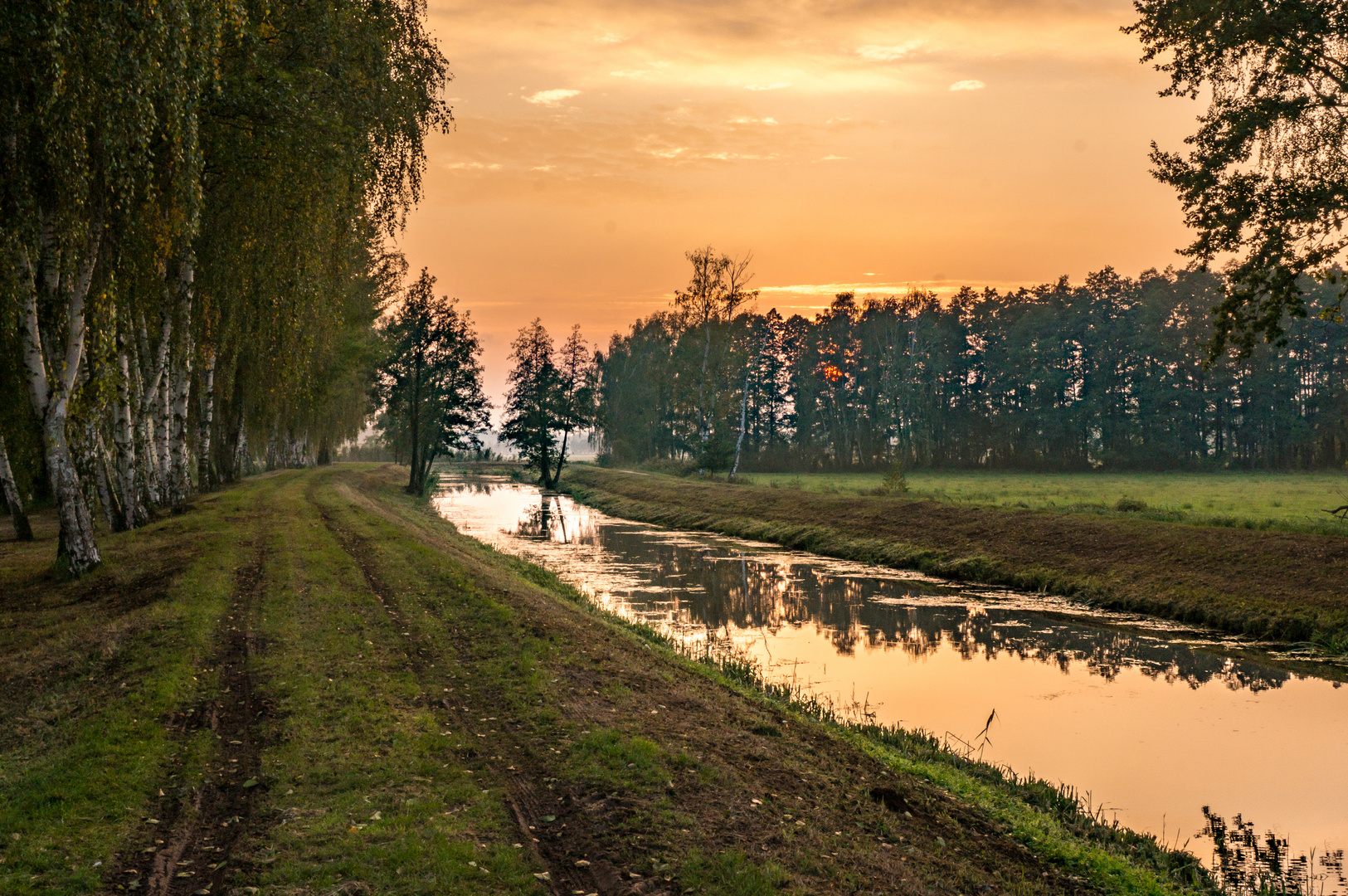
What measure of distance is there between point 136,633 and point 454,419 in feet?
139

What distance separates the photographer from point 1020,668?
15562 millimetres

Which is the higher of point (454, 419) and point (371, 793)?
point (454, 419)

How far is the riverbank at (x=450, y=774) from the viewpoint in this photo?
6.48m

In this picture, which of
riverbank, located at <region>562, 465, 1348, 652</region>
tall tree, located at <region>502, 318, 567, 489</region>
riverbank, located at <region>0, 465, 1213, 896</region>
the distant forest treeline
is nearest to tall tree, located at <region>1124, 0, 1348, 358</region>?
riverbank, located at <region>562, 465, 1348, 652</region>

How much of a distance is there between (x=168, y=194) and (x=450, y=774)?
11.9m

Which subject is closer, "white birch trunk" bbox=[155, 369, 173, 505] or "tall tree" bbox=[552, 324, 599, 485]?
"white birch trunk" bbox=[155, 369, 173, 505]

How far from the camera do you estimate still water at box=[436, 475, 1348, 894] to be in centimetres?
995

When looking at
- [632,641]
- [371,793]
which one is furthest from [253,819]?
[632,641]

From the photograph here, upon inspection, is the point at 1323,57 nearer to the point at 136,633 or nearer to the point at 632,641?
the point at 632,641

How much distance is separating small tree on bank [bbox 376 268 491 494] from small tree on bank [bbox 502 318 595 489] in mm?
8967

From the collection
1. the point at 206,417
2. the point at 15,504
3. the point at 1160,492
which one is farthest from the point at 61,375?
the point at 1160,492

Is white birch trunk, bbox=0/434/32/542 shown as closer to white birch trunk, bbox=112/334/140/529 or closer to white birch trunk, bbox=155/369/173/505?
white birch trunk, bbox=112/334/140/529

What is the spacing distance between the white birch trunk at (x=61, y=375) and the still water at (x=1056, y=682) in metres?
11.5

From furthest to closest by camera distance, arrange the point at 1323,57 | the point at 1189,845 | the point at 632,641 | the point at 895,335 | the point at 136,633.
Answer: the point at 895,335 → the point at 1323,57 → the point at 632,641 → the point at 136,633 → the point at 1189,845
